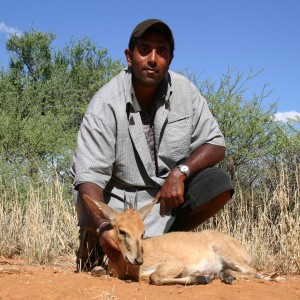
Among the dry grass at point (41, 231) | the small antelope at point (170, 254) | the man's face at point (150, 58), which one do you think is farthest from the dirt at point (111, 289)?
the dry grass at point (41, 231)

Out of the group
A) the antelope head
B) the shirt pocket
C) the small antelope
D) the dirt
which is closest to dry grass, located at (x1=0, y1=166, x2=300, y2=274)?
the small antelope

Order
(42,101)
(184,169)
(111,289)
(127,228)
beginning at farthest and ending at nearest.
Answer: (42,101) → (184,169) → (127,228) → (111,289)

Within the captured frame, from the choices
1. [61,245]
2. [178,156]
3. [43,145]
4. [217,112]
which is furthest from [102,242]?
[43,145]

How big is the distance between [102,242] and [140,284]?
1.62 ft

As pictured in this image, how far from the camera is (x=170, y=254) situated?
524 cm

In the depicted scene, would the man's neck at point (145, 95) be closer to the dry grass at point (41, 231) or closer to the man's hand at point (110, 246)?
the man's hand at point (110, 246)

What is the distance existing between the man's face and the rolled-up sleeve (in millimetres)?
633

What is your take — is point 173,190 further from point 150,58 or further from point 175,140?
point 150,58

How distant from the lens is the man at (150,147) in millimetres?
Result: 5590

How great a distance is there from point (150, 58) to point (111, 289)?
8.06 feet

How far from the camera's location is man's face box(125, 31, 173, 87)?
570 cm

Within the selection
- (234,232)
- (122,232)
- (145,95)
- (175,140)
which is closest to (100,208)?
(122,232)

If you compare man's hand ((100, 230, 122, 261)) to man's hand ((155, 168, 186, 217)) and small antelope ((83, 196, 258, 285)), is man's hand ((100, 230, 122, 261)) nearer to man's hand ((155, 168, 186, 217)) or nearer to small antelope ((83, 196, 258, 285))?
small antelope ((83, 196, 258, 285))

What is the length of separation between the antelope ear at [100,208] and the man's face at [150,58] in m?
1.51
